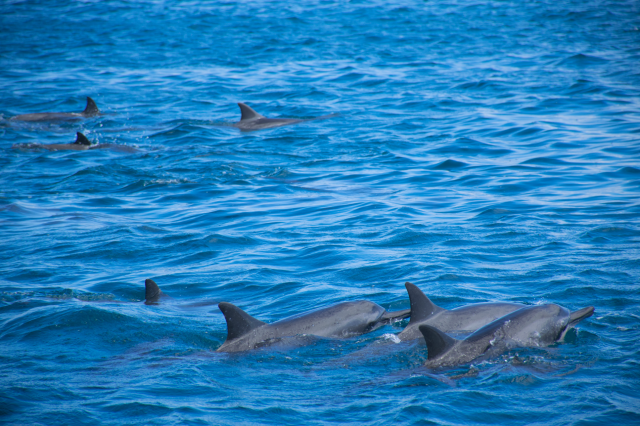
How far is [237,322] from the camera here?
725cm

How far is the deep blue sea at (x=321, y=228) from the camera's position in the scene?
624cm

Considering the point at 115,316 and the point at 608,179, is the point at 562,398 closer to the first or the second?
the point at 115,316

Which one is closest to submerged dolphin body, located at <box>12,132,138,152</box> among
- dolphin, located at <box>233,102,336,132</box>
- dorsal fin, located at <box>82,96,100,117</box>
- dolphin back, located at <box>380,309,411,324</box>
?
dorsal fin, located at <box>82,96,100,117</box>

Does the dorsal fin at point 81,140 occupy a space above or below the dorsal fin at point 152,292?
above

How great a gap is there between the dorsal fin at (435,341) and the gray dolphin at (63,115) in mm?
17656

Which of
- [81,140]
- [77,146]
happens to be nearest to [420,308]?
[81,140]

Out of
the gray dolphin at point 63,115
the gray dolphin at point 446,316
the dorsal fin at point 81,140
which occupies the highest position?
the gray dolphin at point 63,115

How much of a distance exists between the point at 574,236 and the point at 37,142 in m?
15.3

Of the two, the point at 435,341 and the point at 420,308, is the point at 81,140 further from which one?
the point at 435,341

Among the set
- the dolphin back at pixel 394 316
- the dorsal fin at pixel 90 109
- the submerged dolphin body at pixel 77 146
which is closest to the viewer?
the dolphin back at pixel 394 316

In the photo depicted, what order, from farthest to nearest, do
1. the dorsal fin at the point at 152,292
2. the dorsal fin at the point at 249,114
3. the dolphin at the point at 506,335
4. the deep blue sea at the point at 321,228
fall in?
the dorsal fin at the point at 249,114, the dorsal fin at the point at 152,292, the dolphin at the point at 506,335, the deep blue sea at the point at 321,228

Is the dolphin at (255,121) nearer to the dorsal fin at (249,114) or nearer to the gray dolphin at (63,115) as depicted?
the dorsal fin at (249,114)

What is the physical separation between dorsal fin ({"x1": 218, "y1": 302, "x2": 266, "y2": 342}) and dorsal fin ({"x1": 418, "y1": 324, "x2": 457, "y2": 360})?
2.06m

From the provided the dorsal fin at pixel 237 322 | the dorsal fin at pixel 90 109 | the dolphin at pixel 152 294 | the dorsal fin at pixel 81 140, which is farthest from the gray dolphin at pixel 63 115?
the dorsal fin at pixel 237 322
